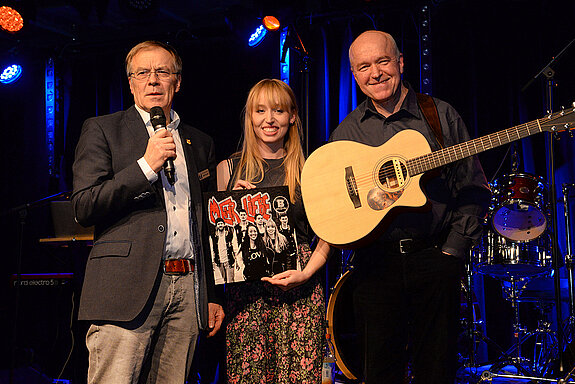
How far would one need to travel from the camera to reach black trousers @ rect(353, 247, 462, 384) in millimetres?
2561

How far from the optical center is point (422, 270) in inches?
102

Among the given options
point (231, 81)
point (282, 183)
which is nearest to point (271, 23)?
point (231, 81)

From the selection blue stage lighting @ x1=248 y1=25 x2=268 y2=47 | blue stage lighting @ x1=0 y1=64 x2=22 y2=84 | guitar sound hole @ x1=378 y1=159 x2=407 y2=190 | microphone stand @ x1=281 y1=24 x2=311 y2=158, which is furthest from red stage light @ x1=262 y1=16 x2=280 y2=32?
blue stage lighting @ x1=0 y1=64 x2=22 y2=84

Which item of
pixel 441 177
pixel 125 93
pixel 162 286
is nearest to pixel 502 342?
pixel 441 177

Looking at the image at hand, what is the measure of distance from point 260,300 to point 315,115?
13.3ft

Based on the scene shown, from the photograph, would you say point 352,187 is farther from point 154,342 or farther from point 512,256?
point 512,256

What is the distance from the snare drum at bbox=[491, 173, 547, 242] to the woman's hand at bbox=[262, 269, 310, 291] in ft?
9.49

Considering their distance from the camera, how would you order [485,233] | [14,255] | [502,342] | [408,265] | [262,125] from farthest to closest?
[14,255] < [502,342] < [485,233] < [262,125] < [408,265]

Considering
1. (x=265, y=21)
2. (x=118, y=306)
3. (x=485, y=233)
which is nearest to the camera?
(x=118, y=306)

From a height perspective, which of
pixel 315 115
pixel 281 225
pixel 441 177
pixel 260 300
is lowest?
pixel 260 300

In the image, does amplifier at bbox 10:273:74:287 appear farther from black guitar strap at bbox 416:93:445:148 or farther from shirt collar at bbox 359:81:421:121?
black guitar strap at bbox 416:93:445:148

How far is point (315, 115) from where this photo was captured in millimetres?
6488

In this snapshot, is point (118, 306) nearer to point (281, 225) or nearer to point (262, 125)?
point (281, 225)

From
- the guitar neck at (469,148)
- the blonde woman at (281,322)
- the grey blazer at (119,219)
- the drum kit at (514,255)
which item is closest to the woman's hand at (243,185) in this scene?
the blonde woman at (281,322)
